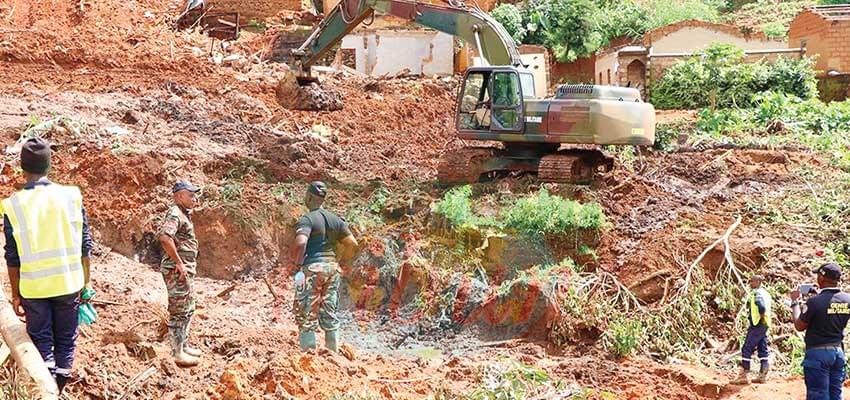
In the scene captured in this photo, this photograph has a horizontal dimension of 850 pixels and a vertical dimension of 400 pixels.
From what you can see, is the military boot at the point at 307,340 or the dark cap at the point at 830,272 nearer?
the dark cap at the point at 830,272

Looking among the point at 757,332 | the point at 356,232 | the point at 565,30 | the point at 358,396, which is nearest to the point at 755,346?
the point at 757,332

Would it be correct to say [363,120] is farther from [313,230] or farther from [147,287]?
[313,230]

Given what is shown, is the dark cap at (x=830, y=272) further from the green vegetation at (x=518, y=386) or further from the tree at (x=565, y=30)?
the tree at (x=565, y=30)

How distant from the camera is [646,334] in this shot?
30.9 feet

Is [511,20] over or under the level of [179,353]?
over

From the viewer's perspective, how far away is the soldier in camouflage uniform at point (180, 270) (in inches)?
276

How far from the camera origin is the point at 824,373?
21.9ft

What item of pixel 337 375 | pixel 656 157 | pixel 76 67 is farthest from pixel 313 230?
pixel 76 67

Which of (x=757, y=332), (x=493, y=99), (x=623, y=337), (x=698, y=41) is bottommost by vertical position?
(x=623, y=337)

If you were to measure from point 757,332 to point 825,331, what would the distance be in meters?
1.67

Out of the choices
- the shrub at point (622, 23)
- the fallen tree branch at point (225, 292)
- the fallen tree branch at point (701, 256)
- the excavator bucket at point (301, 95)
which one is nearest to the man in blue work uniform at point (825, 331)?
the fallen tree branch at point (701, 256)

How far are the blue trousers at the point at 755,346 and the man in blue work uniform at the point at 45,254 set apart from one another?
18.7ft

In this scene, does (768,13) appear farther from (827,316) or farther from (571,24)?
(827,316)

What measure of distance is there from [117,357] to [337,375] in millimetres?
1633
